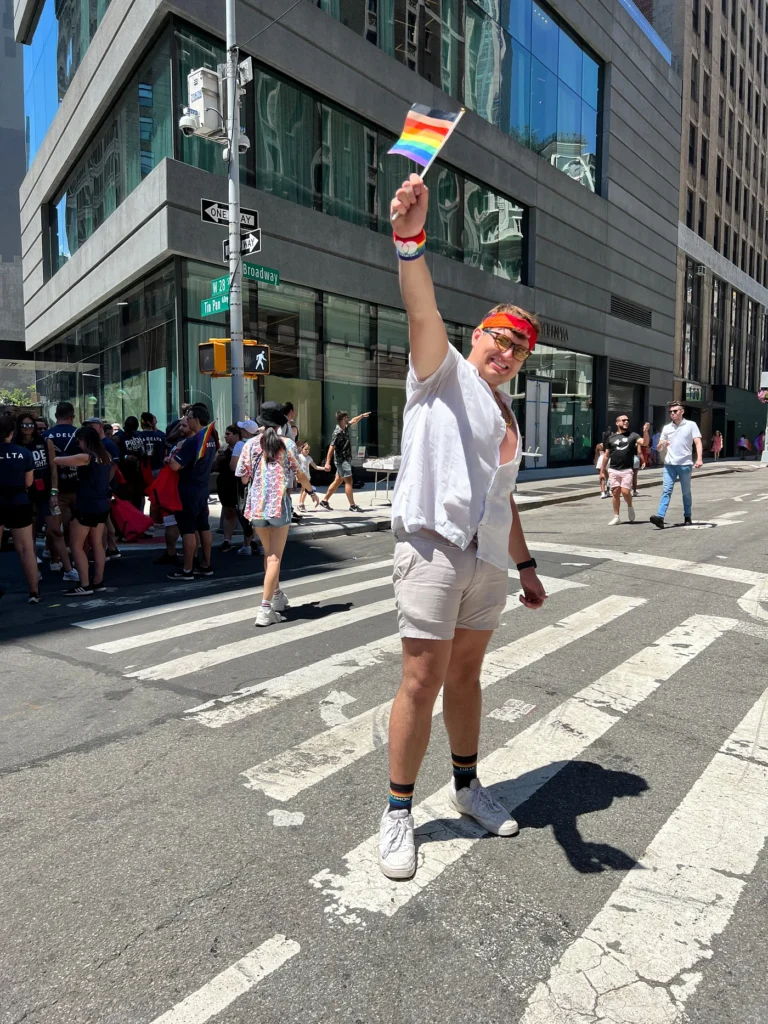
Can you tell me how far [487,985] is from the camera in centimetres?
213

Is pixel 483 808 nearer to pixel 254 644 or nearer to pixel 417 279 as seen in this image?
pixel 417 279

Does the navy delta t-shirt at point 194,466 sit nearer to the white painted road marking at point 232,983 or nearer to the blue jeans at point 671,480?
the white painted road marking at point 232,983

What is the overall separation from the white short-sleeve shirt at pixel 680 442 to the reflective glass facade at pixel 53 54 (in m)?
18.8

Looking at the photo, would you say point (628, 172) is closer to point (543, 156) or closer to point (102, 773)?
point (543, 156)

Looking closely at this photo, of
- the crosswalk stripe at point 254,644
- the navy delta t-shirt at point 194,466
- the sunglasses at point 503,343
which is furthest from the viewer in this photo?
the navy delta t-shirt at point 194,466

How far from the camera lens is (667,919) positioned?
7.95ft

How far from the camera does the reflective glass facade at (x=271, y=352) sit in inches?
677

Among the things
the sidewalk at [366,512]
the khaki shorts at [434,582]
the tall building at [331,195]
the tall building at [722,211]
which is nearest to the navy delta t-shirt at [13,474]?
the sidewalk at [366,512]

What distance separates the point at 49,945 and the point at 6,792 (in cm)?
124

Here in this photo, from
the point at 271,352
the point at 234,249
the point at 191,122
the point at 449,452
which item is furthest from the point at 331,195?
the point at 449,452

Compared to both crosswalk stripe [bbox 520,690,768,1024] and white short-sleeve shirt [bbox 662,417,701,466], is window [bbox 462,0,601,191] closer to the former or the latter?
white short-sleeve shirt [bbox 662,417,701,466]

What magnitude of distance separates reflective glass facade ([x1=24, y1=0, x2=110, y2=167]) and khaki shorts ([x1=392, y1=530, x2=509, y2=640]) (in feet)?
75.4

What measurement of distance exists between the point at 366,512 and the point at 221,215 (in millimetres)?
6004

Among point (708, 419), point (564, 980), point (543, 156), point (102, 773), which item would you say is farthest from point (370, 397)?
point (708, 419)
